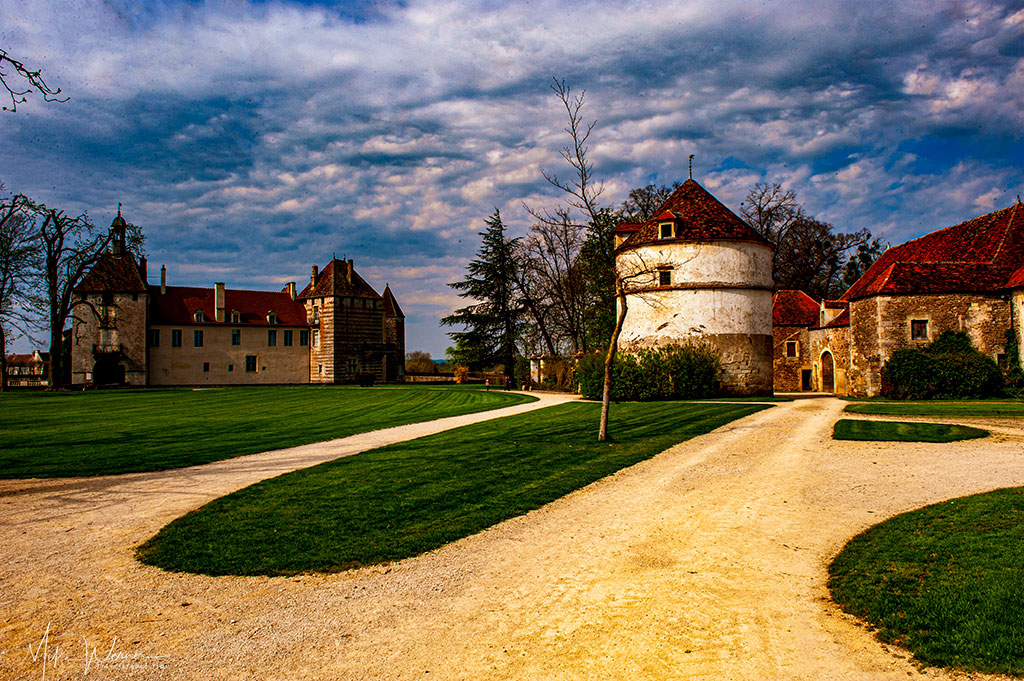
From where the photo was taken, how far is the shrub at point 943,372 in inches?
1035

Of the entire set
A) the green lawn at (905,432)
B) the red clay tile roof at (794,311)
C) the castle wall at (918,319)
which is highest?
the red clay tile roof at (794,311)

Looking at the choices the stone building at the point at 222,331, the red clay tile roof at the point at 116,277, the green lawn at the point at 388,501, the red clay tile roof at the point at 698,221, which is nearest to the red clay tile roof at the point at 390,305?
the stone building at the point at 222,331

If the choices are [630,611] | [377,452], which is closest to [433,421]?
[377,452]

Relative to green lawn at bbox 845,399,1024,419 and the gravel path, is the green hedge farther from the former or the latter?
the gravel path

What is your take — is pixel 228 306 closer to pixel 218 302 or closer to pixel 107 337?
pixel 218 302

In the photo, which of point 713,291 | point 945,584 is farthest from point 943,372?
point 945,584

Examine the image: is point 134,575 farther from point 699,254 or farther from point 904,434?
point 699,254

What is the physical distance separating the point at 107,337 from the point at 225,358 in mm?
8650

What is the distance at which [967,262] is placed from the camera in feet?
94.0

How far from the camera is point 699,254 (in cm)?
2911

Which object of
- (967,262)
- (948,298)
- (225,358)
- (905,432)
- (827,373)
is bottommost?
(905,432)

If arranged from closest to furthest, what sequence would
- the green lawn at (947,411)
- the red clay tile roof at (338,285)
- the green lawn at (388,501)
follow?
1. the green lawn at (388,501)
2. the green lawn at (947,411)
3. the red clay tile roof at (338,285)

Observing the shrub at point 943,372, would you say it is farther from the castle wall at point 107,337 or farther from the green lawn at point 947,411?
the castle wall at point 107,337

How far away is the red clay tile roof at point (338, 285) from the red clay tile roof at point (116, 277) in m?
13.4
